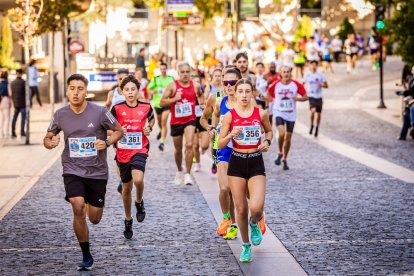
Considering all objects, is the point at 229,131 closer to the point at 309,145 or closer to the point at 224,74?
the point at 224,74

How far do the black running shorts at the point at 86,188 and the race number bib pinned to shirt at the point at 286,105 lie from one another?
9.06 meters

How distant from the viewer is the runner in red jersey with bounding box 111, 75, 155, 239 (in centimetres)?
1155

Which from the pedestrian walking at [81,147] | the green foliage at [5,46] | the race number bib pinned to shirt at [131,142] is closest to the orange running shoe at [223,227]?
the race number bib pinned to shirt at [131,142]

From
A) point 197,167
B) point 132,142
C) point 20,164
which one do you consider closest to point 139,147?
point 132,142

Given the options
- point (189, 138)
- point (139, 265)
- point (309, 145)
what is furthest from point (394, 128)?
point (139, 265)

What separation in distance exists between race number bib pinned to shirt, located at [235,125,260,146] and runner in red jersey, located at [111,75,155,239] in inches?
67.4

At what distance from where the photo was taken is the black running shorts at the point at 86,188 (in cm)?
966

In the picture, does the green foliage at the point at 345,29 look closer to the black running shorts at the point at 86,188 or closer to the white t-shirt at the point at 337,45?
the white t-shirt at the point at 337,45

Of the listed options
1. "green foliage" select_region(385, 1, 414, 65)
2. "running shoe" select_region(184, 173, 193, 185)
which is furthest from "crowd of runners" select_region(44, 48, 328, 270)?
"green foliage" select_region(385, 1, 414, 65)

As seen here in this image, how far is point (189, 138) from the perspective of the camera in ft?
52.8

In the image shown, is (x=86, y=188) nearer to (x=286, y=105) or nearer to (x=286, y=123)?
(x=286, y=105)

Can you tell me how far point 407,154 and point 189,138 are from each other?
667 cm

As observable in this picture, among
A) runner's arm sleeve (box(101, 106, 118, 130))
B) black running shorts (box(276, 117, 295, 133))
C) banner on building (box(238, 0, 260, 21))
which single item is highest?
banner on building (box(238, 0, 260, 21))

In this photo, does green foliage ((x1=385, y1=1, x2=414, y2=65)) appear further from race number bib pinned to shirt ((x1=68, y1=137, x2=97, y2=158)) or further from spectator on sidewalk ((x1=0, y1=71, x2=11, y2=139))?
race number bib pinned to shirt ((x1=68, y1=137, x2=97, y2=158))
